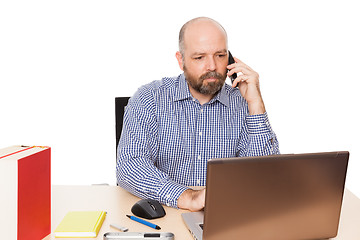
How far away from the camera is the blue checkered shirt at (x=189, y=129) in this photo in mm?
2000

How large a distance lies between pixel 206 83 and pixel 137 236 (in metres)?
0.98

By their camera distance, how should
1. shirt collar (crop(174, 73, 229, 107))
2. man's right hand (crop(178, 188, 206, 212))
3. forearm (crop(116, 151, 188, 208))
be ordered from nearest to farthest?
man's right hand (crop(178, 188, 206, 212))
forearm (crop(116, 151, 188, 208))
shirt collar (crop(174, 73, 229, 107))

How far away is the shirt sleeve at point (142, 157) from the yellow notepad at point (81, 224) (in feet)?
0.82

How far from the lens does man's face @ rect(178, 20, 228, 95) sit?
6.48 feet

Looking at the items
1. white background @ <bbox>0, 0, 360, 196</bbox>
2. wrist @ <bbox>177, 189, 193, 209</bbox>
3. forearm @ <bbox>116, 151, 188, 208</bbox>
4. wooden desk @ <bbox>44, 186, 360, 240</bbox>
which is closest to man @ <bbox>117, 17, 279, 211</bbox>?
forearm @ <bbox>116, 151, 188, 208</bbox>

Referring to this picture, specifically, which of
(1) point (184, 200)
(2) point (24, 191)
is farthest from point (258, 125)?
(2) point (24, 191)

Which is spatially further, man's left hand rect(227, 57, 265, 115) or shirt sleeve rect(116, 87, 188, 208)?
man's left hand rect(227, 57, 265, 115)

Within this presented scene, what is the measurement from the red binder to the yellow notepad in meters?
0.06

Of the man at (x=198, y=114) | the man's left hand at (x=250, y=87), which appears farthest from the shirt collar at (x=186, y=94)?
the man's left hand at (x=250, y=87)

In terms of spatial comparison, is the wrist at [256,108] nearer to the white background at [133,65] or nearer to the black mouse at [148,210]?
the black mouse at [148,210]

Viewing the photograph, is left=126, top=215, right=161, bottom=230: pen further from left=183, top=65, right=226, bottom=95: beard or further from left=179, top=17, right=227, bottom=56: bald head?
left=179, top=17, right=227, bottom=56: bald head

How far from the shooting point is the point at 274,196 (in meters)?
1.11

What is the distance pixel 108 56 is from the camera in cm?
324

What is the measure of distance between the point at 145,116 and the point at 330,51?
2.03m
